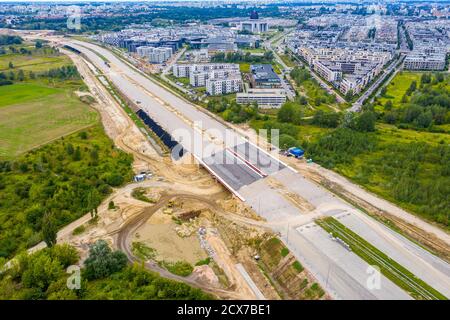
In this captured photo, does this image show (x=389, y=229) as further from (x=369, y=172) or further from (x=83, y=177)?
(x=83, y=177)

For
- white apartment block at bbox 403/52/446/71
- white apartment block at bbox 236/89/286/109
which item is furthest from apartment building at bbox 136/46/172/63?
white apartment block at bbox 403/52/446/71

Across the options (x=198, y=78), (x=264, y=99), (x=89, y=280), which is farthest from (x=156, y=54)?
(x=89, y=280)

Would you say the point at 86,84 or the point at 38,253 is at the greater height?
the point at 86,84

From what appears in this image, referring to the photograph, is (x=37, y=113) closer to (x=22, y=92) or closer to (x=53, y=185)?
(x=22, y=92)

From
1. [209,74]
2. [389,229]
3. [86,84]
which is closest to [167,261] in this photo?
[389,229]

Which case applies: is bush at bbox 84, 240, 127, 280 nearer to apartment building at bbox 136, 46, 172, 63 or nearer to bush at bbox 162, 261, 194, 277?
bush at bbox 162, 261, 194, 277

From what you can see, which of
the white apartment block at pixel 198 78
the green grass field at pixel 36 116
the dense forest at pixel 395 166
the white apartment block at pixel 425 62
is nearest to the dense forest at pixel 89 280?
the dense forest at pixel 395 166
